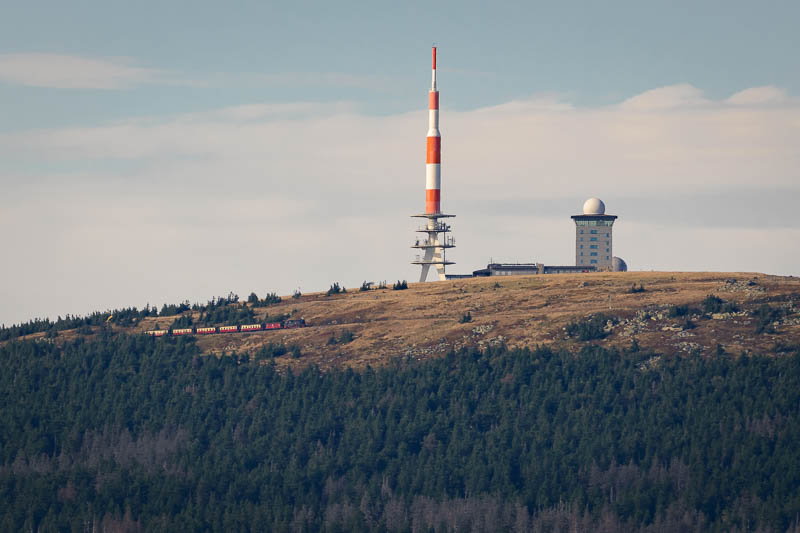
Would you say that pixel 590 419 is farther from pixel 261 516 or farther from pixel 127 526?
pixel 127 526

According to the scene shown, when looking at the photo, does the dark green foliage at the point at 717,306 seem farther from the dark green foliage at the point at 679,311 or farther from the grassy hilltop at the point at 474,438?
the dark green foliage at the point at 679,311

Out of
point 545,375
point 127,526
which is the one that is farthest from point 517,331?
point 127,526

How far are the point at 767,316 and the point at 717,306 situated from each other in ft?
28.5

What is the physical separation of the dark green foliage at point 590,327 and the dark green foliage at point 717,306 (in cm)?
1354

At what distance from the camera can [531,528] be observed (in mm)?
149625

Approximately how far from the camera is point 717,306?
193 m

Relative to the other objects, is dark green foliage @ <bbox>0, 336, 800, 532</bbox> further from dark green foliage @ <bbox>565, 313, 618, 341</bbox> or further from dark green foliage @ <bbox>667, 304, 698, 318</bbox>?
dark green foliage @ <bbox>667, 304, 698, 318</bbox>

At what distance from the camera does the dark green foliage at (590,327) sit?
18900 centimetres

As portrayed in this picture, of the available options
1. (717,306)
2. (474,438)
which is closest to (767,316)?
(717,306)

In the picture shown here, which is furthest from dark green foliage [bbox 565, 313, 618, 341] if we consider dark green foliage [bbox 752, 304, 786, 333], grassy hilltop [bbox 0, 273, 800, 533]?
dark green foliage [bbox 752, 304, 786, 333]

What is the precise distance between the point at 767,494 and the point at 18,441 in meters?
108

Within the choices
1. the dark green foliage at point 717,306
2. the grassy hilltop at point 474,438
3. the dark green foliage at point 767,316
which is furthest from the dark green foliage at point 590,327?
the dark green foliage at point 767,316

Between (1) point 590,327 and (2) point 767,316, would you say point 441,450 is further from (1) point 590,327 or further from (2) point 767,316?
(2) point 767,316

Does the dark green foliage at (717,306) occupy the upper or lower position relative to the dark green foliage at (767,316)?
upper
